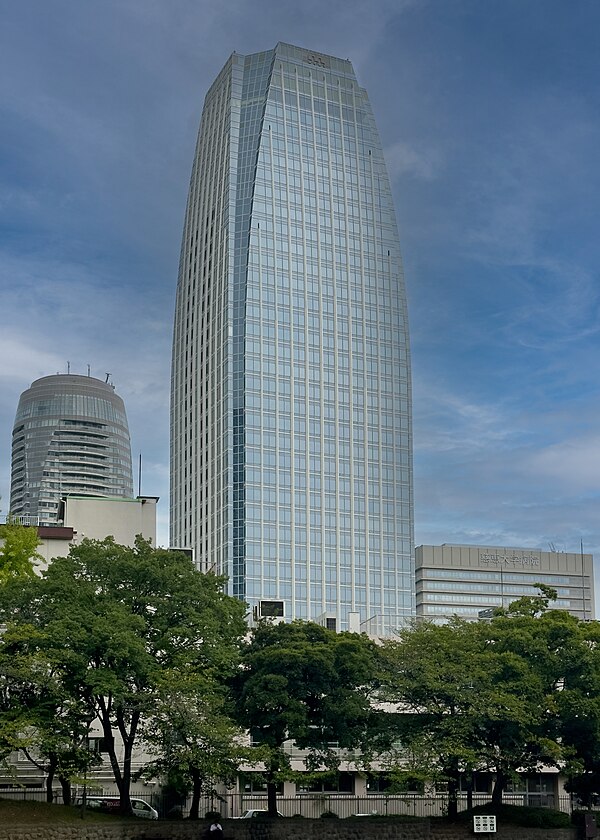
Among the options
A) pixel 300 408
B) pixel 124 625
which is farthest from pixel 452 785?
pixel 300 408

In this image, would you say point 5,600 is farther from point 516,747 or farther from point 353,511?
point 353,511

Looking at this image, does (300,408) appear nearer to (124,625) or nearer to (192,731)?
(124,625)

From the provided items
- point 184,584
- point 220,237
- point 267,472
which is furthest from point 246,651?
point 220,237

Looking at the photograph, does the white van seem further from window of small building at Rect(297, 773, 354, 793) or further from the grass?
window of small building at Rect(297, 773, 354, 793)

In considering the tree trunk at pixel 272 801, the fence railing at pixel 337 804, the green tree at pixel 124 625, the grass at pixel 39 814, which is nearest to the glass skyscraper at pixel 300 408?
the fence railing at pixel 337 804

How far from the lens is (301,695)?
62.8 m

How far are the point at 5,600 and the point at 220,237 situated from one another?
144 m

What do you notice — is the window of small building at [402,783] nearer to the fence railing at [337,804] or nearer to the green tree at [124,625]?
the fence railing at [337,804]

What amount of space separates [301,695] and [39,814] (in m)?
15.6

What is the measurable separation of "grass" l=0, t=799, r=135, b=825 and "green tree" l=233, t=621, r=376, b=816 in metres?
9.50

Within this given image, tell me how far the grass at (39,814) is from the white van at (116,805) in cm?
494

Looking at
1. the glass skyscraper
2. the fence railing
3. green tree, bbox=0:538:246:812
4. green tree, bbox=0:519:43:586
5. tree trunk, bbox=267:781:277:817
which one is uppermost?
the glass skyscraper

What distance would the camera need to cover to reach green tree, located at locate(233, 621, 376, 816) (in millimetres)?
61750

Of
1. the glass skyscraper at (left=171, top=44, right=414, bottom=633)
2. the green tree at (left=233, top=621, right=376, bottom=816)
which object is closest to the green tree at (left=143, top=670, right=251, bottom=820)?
the green tree at (left=233, top=621, right=376, bottom=816)
